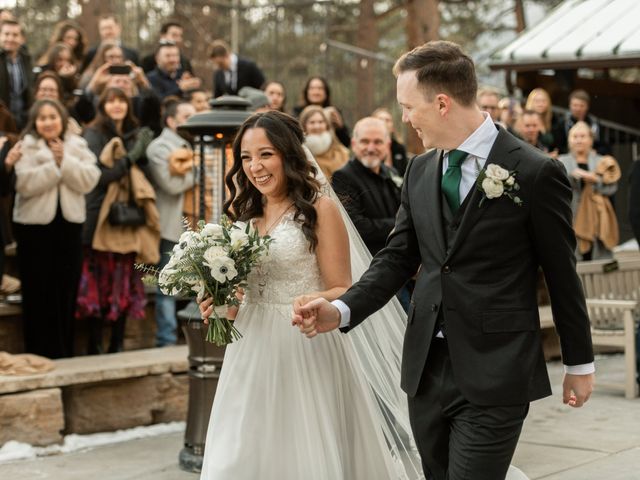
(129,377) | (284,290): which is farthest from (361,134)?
(284,290)

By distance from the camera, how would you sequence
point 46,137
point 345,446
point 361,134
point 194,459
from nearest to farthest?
point 345,446, point 194,459, point 361,134, point 46,137

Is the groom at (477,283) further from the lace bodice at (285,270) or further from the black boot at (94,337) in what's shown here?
the black boot at (94,337)

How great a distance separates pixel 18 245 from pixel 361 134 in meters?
2.90

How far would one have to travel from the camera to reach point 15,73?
36.2ft

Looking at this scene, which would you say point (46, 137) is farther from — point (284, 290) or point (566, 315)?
point (566, 315)

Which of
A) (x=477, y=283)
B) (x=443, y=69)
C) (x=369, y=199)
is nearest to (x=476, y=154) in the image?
(x=443, y=69)

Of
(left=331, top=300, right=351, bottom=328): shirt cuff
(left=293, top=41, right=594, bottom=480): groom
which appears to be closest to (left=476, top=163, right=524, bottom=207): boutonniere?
(left=293, top=41, right=594, bottom=480): groom

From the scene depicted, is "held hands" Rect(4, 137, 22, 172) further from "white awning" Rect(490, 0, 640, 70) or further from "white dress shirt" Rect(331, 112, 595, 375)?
"white awning" Rect(490, 0, 640, 70)

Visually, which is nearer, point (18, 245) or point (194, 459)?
point (194, 459)

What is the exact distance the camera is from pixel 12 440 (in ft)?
25.8

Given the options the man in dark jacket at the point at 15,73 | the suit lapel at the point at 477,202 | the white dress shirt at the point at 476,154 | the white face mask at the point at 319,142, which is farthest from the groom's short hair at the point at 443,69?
the man in dark jacket at the point at 15,73

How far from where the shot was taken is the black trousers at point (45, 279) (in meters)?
9.08

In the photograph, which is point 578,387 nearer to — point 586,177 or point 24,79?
point 24,79

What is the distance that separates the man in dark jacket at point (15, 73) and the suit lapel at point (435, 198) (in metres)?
7.29
